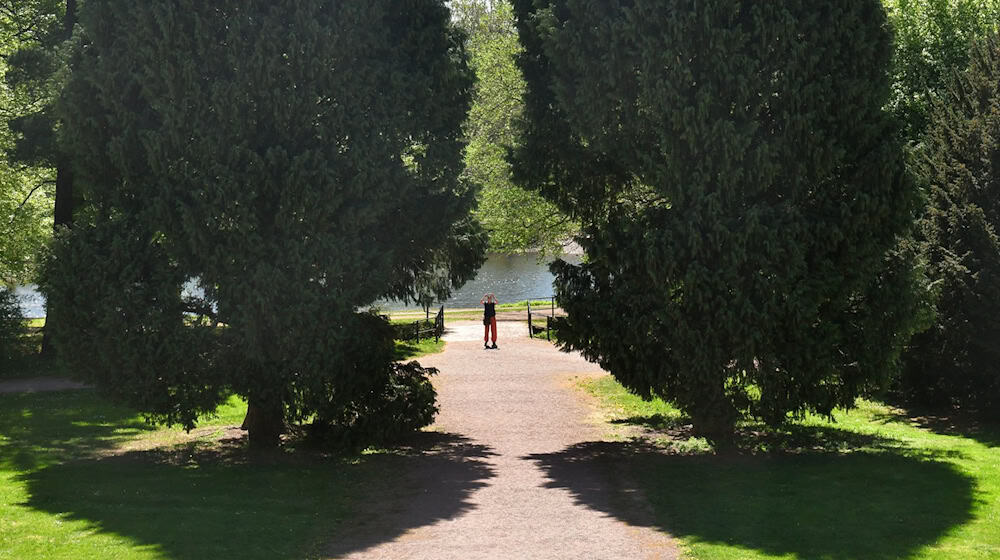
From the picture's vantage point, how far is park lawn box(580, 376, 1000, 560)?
10.2m

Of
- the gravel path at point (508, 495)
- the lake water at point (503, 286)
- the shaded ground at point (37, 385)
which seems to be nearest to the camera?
the gravel path at point (508, 495)

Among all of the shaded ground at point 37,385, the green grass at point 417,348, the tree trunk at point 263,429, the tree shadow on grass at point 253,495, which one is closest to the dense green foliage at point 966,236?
the tree shadow on grass at point 253,495

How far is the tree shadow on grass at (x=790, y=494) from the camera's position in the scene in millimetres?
10375

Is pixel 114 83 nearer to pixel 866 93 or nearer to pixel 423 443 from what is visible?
pixel 423 443

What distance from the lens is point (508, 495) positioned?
491 inches

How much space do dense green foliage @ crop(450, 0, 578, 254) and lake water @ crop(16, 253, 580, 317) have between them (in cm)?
1965

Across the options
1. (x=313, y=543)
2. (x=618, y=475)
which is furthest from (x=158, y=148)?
(x=618, y=475)

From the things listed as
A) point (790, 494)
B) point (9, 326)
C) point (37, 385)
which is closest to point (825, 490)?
point (790, 494)

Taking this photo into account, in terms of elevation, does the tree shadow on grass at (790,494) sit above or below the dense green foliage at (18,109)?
below

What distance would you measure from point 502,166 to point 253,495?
1637 centimetres

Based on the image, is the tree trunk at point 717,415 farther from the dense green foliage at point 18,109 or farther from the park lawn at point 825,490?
the dense green foliage at point 18,109

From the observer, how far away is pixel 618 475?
13.5 meters

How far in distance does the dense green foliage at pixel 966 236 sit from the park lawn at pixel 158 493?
1115cm

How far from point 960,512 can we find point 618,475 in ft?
14.3
